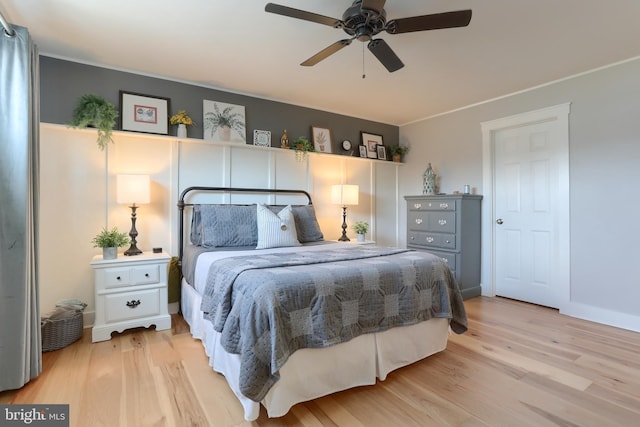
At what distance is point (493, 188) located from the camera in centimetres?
408

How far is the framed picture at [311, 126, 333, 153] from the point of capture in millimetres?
4320

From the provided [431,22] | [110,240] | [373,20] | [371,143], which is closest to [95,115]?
[110,240]

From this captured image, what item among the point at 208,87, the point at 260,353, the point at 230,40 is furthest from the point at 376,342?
the point at 208,87

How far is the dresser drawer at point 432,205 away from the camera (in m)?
3.96

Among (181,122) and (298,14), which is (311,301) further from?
(181,122)

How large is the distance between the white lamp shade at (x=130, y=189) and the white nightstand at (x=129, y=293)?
51 centimetres

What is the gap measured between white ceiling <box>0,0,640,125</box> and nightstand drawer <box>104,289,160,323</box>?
7.02 feet

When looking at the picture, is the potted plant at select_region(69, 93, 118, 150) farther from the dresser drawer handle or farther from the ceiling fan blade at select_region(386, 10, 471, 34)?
the ceiling fan blade at select_region(386, 10, 471, 34)

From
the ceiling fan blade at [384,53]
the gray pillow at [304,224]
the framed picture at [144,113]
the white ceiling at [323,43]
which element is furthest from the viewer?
the gray pillow at [304,224]

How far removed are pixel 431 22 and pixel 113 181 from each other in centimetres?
303

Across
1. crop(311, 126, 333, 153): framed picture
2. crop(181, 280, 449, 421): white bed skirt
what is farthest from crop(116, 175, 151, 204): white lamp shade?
crop(311, 126, 333, 153): framed picture

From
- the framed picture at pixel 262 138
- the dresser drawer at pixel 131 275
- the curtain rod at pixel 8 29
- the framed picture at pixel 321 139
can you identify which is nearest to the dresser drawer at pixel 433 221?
the framed picture at pixel 321 139

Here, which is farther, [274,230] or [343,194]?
[343,194]

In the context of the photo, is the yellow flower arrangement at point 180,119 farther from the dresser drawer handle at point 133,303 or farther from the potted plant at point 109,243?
the dresser drawer handle at point 133,303
